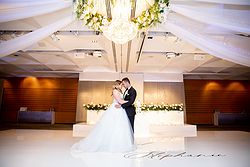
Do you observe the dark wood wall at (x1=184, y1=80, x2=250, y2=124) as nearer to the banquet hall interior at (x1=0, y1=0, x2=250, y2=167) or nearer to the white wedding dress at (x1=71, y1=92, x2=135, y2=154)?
the banquet hall interior at (x1=0, y1=0, x2=250, y2=167)

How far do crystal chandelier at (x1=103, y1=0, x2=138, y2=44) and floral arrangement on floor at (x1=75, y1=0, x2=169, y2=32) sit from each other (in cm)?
16

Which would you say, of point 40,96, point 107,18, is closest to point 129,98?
point 107,18

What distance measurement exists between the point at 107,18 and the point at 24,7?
139cm

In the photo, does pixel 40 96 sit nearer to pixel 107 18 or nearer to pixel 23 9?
pixel 107 18

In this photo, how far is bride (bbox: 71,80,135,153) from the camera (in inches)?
147

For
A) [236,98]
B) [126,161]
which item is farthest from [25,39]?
[236,98]

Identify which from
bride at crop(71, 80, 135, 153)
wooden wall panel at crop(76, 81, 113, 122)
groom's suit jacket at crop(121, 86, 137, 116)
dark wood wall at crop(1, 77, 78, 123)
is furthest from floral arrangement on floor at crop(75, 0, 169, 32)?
dark wood wall at crop(1, 77, 78, 123)

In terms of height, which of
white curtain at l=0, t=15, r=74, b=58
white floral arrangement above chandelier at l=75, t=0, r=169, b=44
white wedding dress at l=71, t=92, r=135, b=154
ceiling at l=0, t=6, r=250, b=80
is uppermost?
ceiling at l=0, t=6, r=250, b=80

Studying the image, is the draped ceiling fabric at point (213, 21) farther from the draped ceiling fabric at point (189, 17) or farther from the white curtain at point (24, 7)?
the white curtain at point (24, 7)

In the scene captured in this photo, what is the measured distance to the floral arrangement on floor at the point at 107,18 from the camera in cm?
329

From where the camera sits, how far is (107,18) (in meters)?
3.75

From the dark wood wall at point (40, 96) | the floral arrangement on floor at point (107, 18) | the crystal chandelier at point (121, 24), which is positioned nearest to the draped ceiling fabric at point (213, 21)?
the floral arrangement on floor at point (107, 18)

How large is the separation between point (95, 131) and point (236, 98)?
1253 cm

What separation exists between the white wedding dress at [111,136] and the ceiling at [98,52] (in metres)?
2.02
